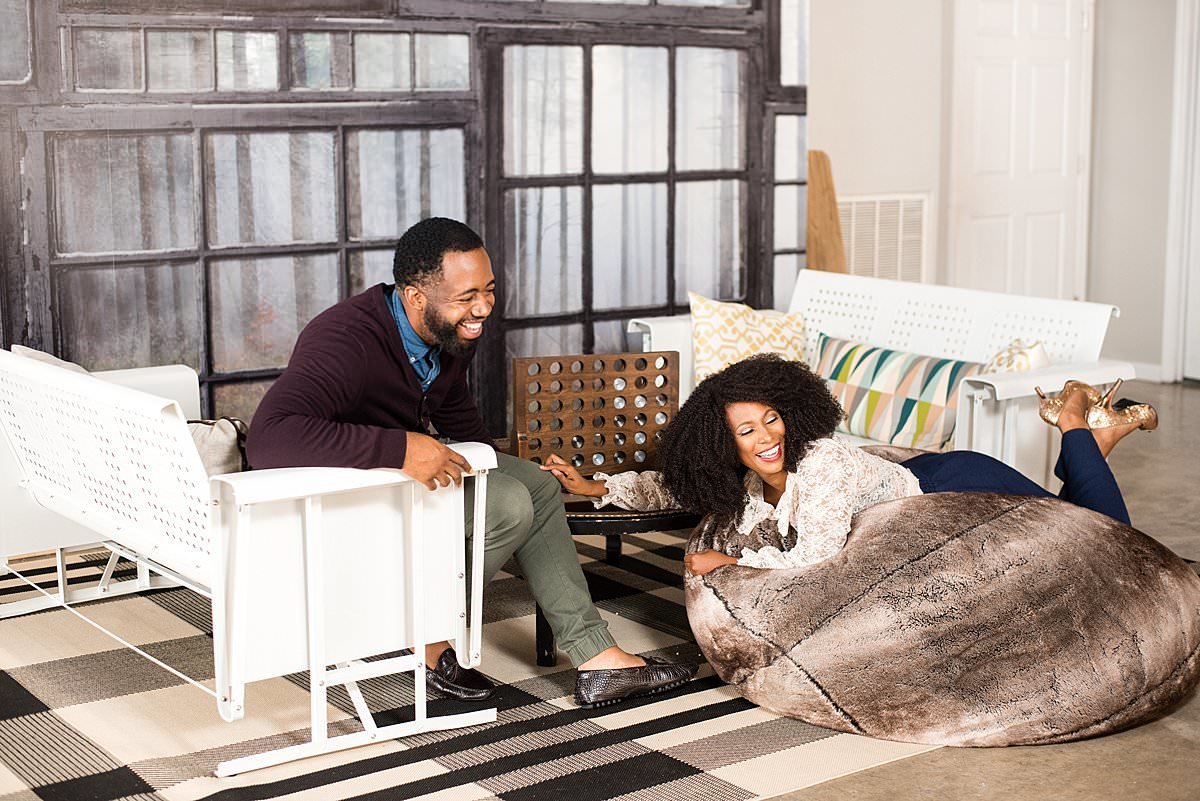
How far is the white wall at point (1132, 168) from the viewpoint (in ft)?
24.1

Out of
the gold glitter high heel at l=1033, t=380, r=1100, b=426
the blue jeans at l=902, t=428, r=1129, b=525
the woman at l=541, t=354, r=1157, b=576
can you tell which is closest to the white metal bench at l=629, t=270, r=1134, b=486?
the gold glitter high heel at l=1033, t=380, r=1100, b=426

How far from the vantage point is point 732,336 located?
453 centimetres

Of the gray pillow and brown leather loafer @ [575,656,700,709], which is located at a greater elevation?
the gray pillow

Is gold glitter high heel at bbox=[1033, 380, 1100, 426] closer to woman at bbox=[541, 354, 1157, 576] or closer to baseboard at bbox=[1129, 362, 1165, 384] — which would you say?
woman at bbox=[541, 354, 1157, 576]

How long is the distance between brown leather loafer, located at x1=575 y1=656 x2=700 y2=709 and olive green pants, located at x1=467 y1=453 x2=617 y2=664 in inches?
1.9

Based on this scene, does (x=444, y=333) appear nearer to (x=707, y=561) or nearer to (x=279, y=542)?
(x=279, y=542)

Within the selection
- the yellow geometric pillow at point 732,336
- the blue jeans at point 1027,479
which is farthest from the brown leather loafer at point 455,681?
the yellow geometric pillow at point 732,336

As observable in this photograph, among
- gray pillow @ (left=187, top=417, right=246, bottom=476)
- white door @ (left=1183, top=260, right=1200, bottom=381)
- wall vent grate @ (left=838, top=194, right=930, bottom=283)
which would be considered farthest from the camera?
white door @ (left=1183, top=260, right=1200, bottom=381)

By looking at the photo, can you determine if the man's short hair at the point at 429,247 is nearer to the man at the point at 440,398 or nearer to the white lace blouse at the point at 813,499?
the man at the point at 440,398

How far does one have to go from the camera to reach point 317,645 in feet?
8.89

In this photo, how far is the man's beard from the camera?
3.04 metres

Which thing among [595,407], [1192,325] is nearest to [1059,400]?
[595,407]

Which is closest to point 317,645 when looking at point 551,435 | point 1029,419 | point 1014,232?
point 551,435

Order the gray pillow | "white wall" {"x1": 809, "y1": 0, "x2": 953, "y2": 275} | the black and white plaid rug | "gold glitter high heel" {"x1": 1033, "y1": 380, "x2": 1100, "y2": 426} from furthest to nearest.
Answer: "white wall" {"x1": 809, "y1": 0, "x2": 953, "y2": 275}, "gold glitter high heel" {"x1": 1033, "y1": 380, "x2": 1100, "y2": 426}, the gray pillow, the black and white plaid rug
